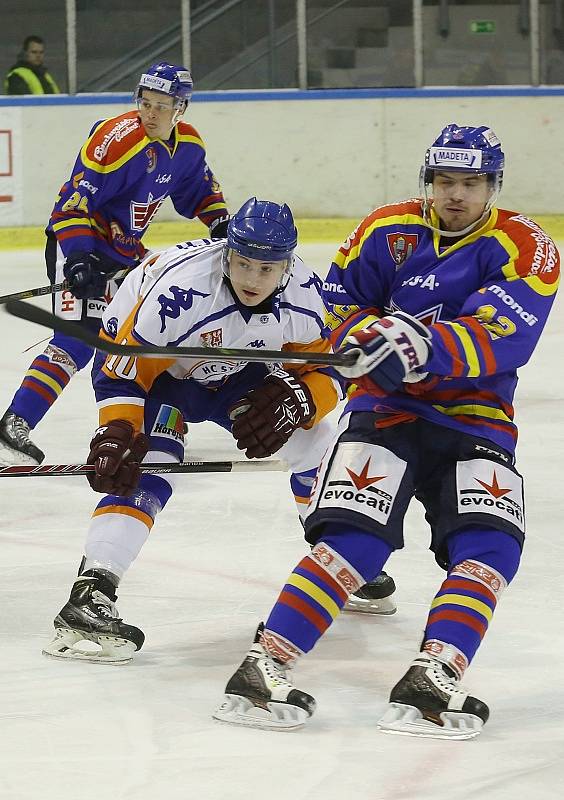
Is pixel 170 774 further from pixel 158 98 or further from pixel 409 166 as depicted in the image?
pixel 409 166

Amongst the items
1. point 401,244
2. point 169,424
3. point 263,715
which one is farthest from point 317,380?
point 263,715

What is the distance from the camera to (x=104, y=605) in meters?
2.51

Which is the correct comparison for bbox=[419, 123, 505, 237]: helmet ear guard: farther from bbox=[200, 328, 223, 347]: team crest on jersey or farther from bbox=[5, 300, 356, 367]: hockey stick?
bbox=[200, 328, 223, 347]: team crest on jersey

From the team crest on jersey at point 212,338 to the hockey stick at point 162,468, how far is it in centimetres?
21

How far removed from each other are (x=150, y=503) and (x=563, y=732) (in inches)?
32.7

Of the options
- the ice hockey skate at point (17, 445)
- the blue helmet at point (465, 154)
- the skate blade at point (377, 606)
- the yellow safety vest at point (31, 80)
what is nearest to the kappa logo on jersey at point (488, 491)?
the blue helmet at point (465, 154)

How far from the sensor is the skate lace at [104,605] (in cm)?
251

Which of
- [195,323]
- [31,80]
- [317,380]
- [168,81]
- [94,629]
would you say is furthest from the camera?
[31,80]

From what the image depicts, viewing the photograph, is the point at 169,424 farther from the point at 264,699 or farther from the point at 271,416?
the point at 264,699

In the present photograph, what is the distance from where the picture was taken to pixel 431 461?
235 centimetres

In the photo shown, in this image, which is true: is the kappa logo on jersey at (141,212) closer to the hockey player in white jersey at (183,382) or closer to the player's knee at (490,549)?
the hockey player in white jersey at (183,382)

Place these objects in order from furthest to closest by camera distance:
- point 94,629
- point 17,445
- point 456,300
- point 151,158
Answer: point 151,158, point 17,445, point 94,629, point 456,300

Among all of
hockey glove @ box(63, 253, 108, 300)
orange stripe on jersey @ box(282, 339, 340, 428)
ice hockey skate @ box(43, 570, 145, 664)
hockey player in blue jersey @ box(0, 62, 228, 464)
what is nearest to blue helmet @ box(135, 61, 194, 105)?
hockey player in blue jersey @ box(0, 62, 228, 464)

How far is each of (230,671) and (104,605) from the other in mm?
246
